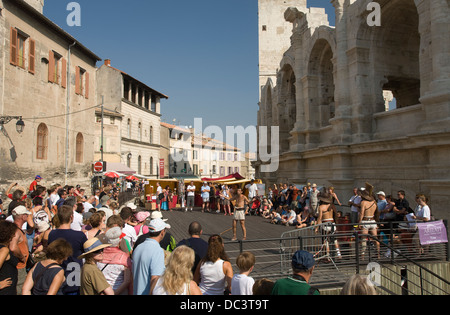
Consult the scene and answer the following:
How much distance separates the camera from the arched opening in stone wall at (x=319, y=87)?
61.1 ft

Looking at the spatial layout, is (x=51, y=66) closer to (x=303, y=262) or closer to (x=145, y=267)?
(x=145, y=267)

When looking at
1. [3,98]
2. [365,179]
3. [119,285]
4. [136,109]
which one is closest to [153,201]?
[3,98]

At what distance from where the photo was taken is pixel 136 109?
137ft

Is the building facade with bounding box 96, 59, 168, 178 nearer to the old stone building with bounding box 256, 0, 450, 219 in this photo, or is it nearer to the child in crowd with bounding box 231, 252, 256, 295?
the old stone building with bounding box 256, 0, 450, 219

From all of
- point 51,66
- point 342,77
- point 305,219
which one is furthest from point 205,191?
point 51,66

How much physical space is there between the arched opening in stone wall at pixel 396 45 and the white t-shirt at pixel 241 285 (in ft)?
40.7

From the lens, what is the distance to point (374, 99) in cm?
1420

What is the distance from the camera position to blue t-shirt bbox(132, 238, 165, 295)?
399cm

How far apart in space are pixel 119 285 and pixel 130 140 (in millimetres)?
36387

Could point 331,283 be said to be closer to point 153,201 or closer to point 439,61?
point 439,61

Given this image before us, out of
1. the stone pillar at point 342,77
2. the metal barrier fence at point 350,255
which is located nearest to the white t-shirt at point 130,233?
the metal barrier fence at point 350,255

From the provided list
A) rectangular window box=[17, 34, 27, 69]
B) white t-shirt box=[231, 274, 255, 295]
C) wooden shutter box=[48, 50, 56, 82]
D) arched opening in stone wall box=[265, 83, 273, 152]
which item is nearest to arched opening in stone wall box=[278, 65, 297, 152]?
arched opening in stone wall box=[265, 83, 273, 152]

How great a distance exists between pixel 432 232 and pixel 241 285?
5948 mm

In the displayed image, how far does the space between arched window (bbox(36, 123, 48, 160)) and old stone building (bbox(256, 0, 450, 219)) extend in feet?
50.2
